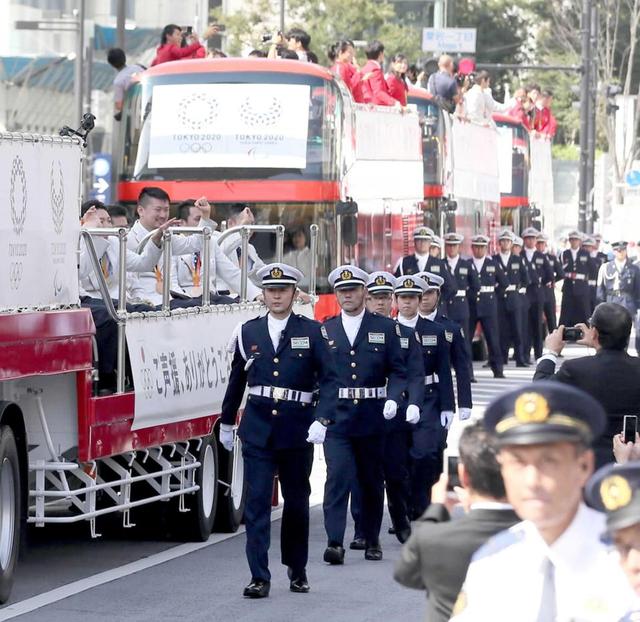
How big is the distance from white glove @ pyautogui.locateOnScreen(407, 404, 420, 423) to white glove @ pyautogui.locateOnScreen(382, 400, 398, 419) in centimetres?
26

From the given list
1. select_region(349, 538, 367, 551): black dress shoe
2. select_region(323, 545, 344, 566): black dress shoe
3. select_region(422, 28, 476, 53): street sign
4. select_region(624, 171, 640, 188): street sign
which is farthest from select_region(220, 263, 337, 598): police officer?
select_region(422, 28, 476, 53): street sign

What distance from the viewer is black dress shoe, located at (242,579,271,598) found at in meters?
10.6

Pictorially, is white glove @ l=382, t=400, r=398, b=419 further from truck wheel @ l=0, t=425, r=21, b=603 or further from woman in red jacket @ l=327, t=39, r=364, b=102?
woman in red jacket @ l=327, t=39, r=364, b=102

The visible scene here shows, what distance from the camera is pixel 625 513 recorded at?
4.07m

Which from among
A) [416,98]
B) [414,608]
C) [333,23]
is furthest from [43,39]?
[414,608]

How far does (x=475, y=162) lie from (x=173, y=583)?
23.3 m

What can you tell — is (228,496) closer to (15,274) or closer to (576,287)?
(15,274)

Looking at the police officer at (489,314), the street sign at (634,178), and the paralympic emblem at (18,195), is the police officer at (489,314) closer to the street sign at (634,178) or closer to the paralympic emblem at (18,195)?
the paralympic emblem at (18,195)

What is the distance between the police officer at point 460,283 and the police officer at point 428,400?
43.7 ft

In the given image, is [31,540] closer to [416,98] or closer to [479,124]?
[416,98]

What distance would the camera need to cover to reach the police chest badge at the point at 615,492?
161 inches

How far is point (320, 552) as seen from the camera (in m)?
12.6

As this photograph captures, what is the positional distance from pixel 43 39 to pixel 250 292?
36.0m

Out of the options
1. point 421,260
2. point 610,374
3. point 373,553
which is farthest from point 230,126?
point 610,374
